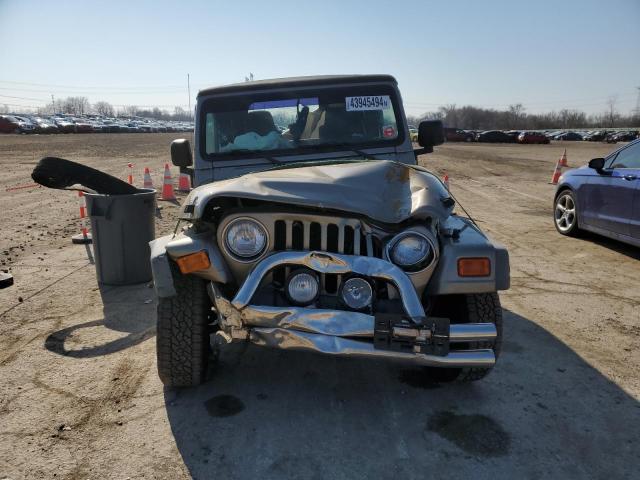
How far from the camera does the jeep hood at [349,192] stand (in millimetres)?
2568

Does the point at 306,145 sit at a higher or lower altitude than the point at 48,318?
higher

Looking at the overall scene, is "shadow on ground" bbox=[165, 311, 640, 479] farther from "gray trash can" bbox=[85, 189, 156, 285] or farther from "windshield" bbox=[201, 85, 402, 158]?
"gray trash can" bbox=[85, 189, 156, 285]

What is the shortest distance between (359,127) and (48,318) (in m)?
3.12

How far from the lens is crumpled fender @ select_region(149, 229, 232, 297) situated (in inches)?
105

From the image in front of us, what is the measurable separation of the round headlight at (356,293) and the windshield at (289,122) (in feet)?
5.52

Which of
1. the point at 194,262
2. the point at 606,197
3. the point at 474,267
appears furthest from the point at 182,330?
the point at 606,197

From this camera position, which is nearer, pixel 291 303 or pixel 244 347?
pixel 291 303

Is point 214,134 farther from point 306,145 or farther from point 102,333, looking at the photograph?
point 102,333

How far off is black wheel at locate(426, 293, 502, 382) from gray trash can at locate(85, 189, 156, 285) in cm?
320

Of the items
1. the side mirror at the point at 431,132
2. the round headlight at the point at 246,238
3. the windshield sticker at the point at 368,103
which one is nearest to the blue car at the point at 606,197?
the side mirror at the point at 431,132

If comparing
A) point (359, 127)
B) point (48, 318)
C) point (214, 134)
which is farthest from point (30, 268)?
point (359, 127)

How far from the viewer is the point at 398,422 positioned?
8.96ft

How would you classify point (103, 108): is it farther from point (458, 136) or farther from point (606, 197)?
point (606, 197)

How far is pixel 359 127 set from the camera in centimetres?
405
